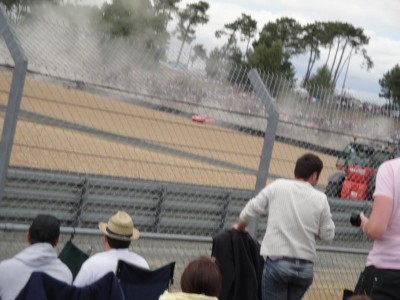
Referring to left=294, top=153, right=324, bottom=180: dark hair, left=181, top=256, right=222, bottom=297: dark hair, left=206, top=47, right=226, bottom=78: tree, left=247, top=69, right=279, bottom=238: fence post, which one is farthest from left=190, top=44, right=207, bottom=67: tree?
left=181, top=256, right=222, bottom=297: dark hair

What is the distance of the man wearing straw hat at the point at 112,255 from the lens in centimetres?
419

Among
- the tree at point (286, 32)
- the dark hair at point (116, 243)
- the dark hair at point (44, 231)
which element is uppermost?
the tree at point (286, 32)

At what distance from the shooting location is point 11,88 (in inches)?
196

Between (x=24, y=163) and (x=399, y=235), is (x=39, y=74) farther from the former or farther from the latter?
(x=24, y=163)

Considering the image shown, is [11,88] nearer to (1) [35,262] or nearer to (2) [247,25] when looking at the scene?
(1) [35,262]

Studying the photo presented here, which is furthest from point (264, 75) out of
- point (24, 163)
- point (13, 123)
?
point (24, 163)

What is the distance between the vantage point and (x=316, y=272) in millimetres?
8547

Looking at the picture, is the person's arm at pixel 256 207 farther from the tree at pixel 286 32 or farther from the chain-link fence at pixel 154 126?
the tree at pixel 286 32

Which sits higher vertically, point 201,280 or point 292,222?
point 292,222

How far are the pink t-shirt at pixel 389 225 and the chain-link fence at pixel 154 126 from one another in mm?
1705

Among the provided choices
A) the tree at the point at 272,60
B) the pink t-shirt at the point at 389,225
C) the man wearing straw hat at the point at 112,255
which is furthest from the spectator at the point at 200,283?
the tree at the point at 272,60

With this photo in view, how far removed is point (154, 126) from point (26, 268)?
2.44 m

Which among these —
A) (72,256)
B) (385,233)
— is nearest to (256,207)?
(385,233)

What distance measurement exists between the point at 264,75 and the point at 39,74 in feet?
6.10
